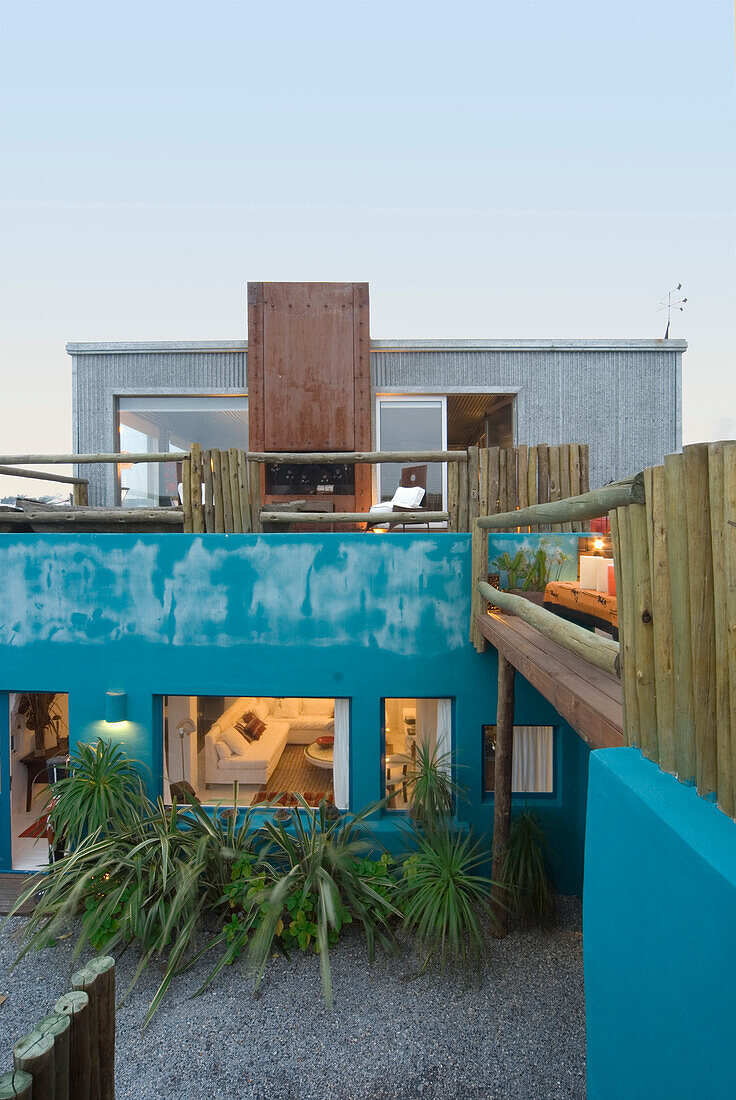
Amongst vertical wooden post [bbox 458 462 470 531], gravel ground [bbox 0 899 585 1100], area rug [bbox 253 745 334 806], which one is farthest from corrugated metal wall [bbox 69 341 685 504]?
gravel ground [bbox 0 899 585 1100]

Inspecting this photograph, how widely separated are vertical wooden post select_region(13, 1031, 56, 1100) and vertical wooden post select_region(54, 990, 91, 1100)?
0.19 metres

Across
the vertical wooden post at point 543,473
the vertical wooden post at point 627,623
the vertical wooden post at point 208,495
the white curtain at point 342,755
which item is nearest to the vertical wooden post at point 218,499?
the vertical wooden post at point 208,495

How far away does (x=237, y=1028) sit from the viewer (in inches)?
131

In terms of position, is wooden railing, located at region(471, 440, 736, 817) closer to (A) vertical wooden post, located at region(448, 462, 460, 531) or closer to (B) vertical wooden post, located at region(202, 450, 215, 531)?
(A) vertical wooden post, located at region(448, 462, 460, 531)

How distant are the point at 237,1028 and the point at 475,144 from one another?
827 inches

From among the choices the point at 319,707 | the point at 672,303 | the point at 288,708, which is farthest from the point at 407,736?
the point at 672,303

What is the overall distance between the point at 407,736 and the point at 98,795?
9.06 ft

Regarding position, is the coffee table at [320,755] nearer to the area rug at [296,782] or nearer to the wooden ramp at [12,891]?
the area rug at [296,782]

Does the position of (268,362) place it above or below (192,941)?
above

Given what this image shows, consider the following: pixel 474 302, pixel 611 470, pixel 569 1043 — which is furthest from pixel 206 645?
pixel 474 302

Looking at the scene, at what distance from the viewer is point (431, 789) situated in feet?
14.8

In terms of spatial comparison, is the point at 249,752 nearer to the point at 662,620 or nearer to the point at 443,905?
the point at 443,905

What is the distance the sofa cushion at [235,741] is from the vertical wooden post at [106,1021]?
340 cm

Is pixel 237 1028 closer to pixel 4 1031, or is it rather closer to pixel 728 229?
pixel 4 1031
